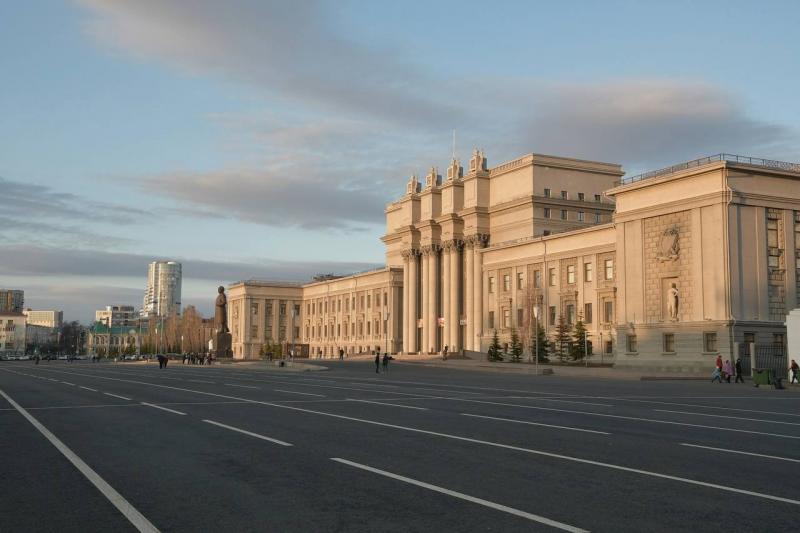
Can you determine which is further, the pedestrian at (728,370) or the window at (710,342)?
the window at (710,342)

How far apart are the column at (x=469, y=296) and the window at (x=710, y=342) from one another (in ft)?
122

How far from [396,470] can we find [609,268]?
6179 cm

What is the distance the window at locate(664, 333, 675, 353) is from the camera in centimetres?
5697

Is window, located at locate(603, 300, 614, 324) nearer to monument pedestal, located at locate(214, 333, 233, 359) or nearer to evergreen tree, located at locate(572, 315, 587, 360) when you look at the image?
evergreen tree, located at locate(572, 315, 587, 360)

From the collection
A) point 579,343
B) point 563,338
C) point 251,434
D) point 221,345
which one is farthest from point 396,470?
point 221,345

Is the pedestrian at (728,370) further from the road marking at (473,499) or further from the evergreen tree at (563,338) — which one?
the road marking at (473,499)

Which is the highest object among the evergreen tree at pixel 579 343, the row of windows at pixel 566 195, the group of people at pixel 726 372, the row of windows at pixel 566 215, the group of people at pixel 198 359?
the row of windows at pixel 566 195

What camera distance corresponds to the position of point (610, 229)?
6938 centimetres

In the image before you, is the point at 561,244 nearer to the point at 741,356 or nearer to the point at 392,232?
the point at 741,356

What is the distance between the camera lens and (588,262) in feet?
238

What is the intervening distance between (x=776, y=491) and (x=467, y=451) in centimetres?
476

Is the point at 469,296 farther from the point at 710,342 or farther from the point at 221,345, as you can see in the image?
the point at 710,342

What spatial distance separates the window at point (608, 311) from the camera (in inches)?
2763

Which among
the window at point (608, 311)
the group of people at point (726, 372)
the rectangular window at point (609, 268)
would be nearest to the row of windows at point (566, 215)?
the rectangular window at point (609, 268)
